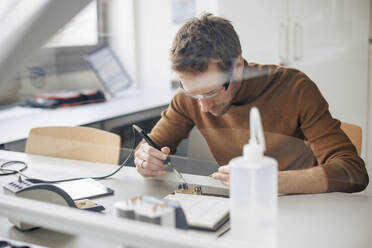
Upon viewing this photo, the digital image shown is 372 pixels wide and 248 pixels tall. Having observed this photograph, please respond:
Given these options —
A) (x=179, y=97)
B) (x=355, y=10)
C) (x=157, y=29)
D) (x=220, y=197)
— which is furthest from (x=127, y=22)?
(x=220, y=197)

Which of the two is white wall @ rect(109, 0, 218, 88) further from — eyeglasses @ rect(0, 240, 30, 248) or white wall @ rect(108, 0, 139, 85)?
eyeglasses @ rect(0, 240, 30, 248)

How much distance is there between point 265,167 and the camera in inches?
23.5

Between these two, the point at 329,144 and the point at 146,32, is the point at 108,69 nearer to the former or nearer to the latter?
the point at 146,32

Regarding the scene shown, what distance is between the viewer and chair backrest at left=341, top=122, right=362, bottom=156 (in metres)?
1.15

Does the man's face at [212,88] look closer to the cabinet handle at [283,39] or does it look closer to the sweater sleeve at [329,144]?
the sweater sleeve at [329,144]

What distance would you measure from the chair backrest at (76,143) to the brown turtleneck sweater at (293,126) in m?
0.43

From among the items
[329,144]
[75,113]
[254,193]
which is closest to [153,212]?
[254,193]

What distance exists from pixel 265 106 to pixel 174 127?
45 cm

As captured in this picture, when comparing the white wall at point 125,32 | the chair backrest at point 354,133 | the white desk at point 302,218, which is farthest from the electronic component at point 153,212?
the white wall at point 125,32

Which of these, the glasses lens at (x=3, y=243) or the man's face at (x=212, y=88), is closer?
the glasses lens at (x=3, y=243)

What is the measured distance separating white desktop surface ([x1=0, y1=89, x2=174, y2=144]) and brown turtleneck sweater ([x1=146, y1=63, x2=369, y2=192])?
44 cm

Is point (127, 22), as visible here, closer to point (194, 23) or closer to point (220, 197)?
point (194, 23)

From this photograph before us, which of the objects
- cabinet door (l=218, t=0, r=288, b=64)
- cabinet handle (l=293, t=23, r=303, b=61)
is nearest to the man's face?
cabinet door (l=218, t=0, r=288, b=64)

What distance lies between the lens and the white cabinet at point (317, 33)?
170 centimetres
